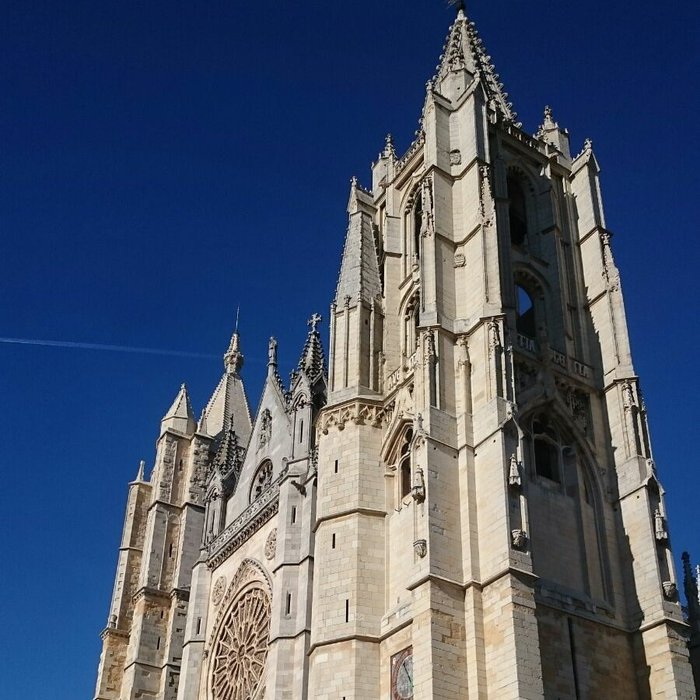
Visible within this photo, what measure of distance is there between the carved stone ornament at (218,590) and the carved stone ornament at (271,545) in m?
2.82

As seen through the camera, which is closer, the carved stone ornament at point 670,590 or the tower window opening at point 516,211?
the carved stone ornament at point 670,590

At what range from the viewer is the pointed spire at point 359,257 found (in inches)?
1094

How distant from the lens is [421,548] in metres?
19.8

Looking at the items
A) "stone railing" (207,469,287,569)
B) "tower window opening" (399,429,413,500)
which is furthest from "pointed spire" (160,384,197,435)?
"tower window opening" (399,429,413,500)

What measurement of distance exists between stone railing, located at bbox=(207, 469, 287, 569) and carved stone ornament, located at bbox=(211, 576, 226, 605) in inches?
25.1

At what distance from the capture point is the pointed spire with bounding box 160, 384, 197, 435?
39.2 m

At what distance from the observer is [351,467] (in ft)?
78.7

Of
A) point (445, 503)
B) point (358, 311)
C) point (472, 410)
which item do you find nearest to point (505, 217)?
point (358, 311)

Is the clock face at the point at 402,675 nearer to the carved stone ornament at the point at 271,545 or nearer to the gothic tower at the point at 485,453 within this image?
the gothic tower at the point at 485,453

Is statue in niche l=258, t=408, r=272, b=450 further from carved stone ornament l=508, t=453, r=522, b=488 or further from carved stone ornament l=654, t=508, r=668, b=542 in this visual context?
carved stone ornament l=654, t=508, r=668, b=542

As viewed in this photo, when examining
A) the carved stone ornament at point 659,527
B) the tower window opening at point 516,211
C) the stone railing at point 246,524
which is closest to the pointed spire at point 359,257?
Result: the tower window opening at point 516,211

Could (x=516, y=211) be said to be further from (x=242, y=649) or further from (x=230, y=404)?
(x=230, y=404)

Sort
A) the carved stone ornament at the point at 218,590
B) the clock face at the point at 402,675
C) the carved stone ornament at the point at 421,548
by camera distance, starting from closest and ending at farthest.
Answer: the clock face at the point at 402,675 → the carved stone ornament at the point at 421,548 → the carved stone ornament at the point at 218,590

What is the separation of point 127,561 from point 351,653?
17.6 meters
